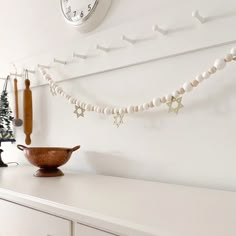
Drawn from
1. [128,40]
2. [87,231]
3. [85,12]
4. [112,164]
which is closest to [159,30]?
[128,40]

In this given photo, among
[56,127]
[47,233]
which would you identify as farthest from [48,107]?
[47,233]

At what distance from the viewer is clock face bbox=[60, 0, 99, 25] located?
106cm

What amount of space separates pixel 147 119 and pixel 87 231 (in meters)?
0.46

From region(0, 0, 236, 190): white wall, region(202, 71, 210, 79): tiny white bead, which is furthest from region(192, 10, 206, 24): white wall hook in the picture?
region(202, 71, 210, 79): tiny white bead

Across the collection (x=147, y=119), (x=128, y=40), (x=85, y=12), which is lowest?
(x=147, y=119)

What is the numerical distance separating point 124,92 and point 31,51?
596 mm

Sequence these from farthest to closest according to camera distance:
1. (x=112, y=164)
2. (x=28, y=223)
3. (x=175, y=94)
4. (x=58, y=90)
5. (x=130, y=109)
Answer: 1. (x=58, y=90)
2. (x=112, y=164)
3. (x=130, y=109)
4. (x=175, y=94)
5. (x=28, y=223)

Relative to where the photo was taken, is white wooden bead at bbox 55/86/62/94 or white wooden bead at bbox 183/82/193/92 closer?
white wooden bead at bbox 183/82/193/92

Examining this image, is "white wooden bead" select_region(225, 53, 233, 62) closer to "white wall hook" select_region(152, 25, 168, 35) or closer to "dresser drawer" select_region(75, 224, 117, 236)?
"white wall hook" select_region(152, 25, 168, 35)

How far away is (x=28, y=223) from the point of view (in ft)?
2.22

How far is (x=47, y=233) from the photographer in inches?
24.6

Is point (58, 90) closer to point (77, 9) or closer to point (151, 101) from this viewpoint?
point (77, 9)

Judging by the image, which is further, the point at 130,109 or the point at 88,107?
the point at 88,107

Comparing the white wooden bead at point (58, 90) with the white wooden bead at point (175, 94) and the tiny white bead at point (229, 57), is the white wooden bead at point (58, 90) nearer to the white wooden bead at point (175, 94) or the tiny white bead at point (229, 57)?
the white wooden bead at point (175, 94)
